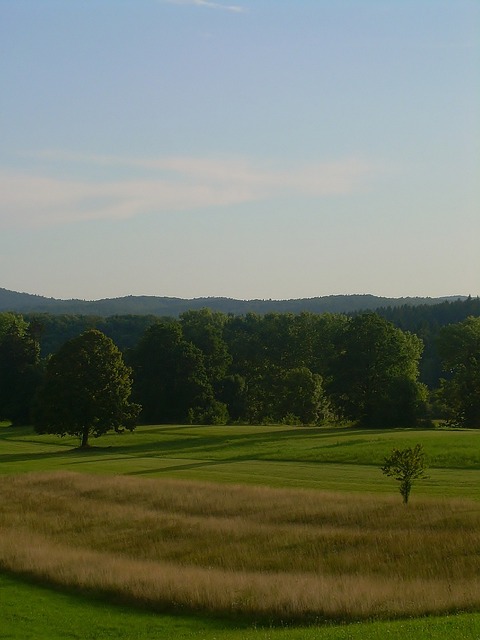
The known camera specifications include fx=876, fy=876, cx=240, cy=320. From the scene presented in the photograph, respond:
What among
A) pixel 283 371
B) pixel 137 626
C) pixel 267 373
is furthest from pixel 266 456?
pixel 267 373

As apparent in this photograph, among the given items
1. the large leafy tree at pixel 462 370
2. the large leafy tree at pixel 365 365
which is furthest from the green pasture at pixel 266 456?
the large leafy tree at pixel 462 370

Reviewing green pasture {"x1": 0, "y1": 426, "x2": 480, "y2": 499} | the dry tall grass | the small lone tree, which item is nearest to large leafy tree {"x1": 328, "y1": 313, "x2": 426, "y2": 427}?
green pasture {"x1": 0, "y1": 426, "x2": 480, "y2": 499}

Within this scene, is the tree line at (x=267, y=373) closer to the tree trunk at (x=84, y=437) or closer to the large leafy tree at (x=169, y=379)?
the large leafy tree at (x=169, y=379)

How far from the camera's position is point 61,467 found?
51844mm

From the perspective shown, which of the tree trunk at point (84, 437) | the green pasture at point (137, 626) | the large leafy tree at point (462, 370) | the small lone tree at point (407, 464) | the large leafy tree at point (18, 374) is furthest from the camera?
the large leafy tree at point (18, 374)

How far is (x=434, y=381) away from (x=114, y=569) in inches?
4674

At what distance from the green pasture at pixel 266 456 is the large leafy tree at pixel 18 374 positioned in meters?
21.7

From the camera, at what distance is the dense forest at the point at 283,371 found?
275 feet

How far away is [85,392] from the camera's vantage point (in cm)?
6481

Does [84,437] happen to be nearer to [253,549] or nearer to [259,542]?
[259,542]

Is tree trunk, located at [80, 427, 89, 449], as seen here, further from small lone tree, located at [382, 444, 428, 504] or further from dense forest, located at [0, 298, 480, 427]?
small lone tree, located at [382, 444, 428, 504]

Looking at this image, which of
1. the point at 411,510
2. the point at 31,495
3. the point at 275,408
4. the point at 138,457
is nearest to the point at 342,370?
the point at 275,408

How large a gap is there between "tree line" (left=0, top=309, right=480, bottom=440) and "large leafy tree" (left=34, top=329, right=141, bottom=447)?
0.38ft

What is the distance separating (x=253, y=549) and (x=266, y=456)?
28.1m
